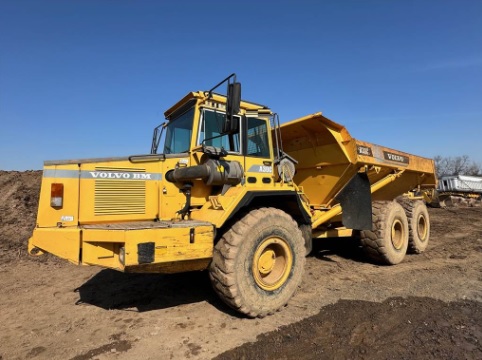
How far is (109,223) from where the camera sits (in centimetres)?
418

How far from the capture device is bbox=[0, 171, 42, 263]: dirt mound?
811 cm

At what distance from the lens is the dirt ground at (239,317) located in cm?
344

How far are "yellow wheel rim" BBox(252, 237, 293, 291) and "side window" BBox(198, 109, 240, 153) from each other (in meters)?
1.42

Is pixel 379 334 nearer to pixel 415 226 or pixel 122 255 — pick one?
pixel 122 255

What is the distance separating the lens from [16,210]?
31.4ft

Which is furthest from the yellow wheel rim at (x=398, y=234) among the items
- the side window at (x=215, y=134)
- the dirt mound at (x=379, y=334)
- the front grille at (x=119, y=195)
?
the front grille at (x=119, y=195)

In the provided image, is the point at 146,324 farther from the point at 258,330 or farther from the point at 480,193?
the point at 480,193

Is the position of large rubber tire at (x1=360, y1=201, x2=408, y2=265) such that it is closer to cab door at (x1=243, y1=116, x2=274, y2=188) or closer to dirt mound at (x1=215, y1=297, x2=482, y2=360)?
dirt mound at (x1=215, y1=297, x2=482, y2=360)

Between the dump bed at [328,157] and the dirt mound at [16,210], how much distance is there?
21.7 ft

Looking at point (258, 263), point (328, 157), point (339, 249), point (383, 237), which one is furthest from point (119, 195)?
point (339, 249)

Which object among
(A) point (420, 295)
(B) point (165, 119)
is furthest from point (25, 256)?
(A) point (420, 295)

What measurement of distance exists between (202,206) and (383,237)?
161 inches

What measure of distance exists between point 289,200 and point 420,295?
2.38 m

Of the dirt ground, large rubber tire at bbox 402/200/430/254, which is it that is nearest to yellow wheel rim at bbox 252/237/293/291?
the dirt ground
